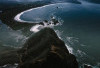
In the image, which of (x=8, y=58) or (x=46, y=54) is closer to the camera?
(x=46, y=54)

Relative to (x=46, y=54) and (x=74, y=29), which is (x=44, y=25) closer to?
(x=74, y=29)

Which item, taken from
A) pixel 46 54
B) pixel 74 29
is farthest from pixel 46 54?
pixel 74 29

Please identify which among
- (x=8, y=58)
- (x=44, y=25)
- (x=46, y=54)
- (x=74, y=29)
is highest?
(x=46, y=54)

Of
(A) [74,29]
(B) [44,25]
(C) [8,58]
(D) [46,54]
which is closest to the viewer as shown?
(D) [46,54]

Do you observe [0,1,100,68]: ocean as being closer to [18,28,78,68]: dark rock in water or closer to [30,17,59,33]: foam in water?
[30,17,59,33]: foam in water

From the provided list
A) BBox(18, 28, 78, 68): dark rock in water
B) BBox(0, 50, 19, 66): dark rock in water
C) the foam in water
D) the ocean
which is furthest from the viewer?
the foam in water

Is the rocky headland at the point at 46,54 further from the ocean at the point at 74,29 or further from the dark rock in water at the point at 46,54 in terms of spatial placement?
the ocean at the point at 74,29

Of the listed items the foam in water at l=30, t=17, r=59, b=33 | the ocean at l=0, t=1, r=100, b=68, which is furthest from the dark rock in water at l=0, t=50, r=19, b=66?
the foam in water at l=30, t=17, r=59, b=33
